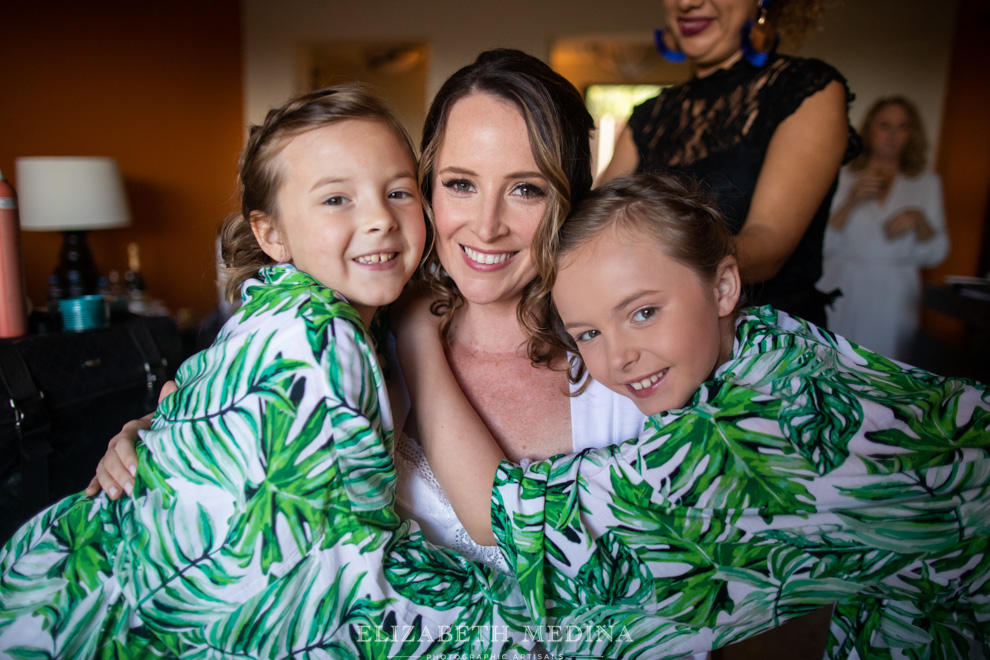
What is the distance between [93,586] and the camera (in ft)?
Result: 3.38

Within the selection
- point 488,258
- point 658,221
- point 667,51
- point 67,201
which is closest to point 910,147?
point 667,51

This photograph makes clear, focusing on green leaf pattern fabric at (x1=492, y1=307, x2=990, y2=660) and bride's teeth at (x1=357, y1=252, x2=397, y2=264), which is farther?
bride's teeth at (x1=357, y1=252, x2=397, y2=264)

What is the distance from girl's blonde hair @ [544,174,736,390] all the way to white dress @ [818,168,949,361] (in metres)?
3.28

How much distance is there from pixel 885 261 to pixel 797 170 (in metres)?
3.02

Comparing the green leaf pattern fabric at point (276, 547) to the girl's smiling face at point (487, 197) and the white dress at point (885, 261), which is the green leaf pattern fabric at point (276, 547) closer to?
the girl's smiling face at point (487, 197)

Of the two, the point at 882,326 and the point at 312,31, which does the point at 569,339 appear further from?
the point at 312,31

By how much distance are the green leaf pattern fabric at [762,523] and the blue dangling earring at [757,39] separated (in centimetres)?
104

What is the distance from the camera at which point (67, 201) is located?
3523 millimetres

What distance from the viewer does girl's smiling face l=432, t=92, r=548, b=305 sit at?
1.22 m

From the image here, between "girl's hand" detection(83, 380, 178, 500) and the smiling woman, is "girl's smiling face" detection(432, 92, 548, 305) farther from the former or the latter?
"girl's hand" detection(83, 380, 178, 500)

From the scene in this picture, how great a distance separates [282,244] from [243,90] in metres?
5.56

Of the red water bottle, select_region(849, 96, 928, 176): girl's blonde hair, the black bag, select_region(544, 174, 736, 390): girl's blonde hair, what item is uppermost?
select_region(849, 96, 928, 176): girl's blonde hair

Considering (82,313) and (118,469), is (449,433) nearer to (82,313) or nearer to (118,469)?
(118,469)

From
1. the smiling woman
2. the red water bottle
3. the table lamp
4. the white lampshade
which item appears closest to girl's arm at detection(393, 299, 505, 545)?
the smiling woman
